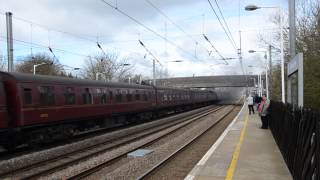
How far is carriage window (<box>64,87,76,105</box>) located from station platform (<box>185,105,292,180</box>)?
6.92 meters

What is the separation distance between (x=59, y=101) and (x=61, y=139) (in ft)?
5.70

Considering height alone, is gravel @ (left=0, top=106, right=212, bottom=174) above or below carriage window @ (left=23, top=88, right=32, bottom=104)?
below

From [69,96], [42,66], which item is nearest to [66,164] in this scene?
[69,96]

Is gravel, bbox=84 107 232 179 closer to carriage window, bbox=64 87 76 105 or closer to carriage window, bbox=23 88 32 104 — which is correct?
carriage window, bbox=64 87 76 105

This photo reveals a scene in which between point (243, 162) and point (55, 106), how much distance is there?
9.17 metres

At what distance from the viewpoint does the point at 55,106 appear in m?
17.8

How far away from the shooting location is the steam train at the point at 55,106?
15.2 metres

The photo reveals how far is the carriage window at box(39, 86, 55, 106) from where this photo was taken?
1684cm

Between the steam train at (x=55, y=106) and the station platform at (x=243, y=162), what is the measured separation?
22.1ft

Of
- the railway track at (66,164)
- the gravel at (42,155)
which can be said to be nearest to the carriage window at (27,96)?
the gravel at (42,155)

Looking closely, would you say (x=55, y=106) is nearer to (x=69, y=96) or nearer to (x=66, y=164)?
(x=69, y=96)

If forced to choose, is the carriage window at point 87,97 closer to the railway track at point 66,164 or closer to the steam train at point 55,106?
the steam train at point 55,106

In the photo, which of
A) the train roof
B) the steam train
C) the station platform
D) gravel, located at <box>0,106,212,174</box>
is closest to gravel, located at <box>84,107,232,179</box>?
the station platform

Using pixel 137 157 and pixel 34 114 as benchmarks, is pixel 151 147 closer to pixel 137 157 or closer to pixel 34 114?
pixel 137 157
